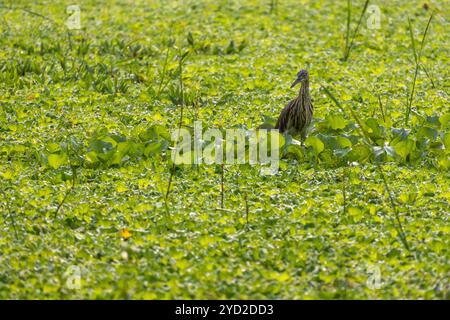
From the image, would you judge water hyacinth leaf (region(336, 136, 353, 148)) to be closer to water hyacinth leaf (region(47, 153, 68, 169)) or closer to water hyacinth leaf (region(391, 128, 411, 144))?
water hyacinth leaf (region(391, 128, 411, 144))

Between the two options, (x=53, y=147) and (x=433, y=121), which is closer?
(x=53, y=147)

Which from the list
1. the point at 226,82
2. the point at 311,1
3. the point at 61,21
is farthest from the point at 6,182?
the point at 311,1

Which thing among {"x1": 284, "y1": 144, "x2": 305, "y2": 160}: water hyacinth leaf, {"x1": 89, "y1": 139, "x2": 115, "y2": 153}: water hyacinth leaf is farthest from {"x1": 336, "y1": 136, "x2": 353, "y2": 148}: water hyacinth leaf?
{"x1": 89, "y1": 139, "x2": 115, "y2": 153}: water hyacinth leaf

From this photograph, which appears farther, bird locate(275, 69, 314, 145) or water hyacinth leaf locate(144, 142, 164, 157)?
bird locate(275, 69, 314, 145)

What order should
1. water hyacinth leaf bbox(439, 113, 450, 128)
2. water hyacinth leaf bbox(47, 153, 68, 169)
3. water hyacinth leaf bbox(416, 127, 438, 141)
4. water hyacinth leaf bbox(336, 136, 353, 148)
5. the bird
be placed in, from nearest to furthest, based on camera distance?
water hyacinth leaf bbox(47, 153, 68, 169)
water hyacinth leaf bbox(336, 136, 353, 148)
water hyacinth leaf bbox(416, 127, 438, 141)
the bird
water hyacinth leaf bbox(439, 113, 450, 128)

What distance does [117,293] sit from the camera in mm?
4645

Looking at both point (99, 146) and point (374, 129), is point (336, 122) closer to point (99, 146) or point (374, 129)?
point (374, 129)

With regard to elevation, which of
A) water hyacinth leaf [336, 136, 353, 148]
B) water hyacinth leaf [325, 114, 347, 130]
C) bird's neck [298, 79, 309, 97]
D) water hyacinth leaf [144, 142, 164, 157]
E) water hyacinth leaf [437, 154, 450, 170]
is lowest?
water hyacinth leaf [437, 154, 450, 170]

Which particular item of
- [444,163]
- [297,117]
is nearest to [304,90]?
[297,117]

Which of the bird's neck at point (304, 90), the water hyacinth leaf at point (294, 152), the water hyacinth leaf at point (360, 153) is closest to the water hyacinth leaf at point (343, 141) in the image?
the water hyacinth leaf at point (360, 153)

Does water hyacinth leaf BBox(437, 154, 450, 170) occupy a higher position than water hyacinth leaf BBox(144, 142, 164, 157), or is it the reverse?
water hyacinth leaf BBox(144, 142, 164, 157)
